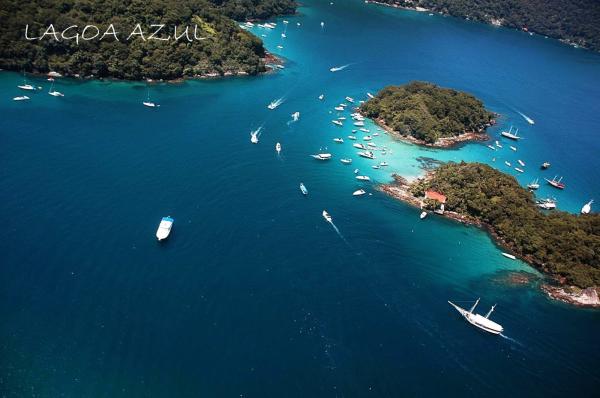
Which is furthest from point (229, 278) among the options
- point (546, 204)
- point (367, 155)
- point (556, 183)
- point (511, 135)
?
point (511, 135)

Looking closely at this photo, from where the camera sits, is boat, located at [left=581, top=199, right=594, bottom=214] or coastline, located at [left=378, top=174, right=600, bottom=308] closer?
coastline, located at [left=378, top=174, right=600, bottom=308]

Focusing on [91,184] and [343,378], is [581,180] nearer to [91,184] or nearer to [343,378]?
[343,378]

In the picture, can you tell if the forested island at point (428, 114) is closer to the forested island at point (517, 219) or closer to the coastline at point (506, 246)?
the coastline at point (506, 246)

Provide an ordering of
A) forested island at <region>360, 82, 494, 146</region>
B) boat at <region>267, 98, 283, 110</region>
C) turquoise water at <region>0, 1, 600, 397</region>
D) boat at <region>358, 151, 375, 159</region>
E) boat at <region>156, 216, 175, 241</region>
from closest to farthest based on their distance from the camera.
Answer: turquoise water at <region>0, 1, 600, 397</region> < boat at <region>156, 216, 175, 241</region> < boat at <region>358, 151, 375, 159</region> < boat at <region>267, 98, 283, 110</region> < forested island at <region>360, 82, 494, 146</region>

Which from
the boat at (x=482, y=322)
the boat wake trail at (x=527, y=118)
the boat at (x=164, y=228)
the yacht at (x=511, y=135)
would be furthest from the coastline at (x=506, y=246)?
the boat wake trail at (x=527, y=118)

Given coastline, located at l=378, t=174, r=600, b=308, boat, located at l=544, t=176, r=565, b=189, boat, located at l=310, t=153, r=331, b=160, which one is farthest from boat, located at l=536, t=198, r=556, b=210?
boat, located at l=310, t=153, r=331, b=160

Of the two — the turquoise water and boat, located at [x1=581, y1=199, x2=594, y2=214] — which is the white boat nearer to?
the turquoise water

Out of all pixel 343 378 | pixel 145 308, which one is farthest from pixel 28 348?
pixel 343 378
